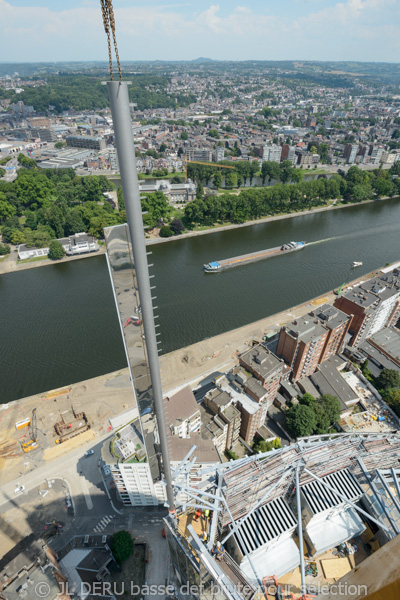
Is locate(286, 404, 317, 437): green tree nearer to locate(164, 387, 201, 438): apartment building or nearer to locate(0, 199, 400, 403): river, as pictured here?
locate(164, 387, 201, 438): apartment building

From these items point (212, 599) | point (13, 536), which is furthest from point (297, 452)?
point (13, 536)

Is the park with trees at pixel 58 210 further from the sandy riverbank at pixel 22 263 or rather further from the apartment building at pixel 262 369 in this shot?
the apartment building at pixel 262 369

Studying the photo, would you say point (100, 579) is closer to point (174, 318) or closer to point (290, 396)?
point (290, 396)

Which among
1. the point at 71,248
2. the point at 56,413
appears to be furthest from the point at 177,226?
the point at 56,413

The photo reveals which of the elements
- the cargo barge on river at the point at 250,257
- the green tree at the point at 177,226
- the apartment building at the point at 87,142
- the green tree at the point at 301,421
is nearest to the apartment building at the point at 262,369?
the green tree at the point at 301,421

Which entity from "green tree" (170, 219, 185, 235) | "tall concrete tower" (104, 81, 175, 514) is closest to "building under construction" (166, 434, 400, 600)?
"tall concrete tower" (104, 81, 175, 514)

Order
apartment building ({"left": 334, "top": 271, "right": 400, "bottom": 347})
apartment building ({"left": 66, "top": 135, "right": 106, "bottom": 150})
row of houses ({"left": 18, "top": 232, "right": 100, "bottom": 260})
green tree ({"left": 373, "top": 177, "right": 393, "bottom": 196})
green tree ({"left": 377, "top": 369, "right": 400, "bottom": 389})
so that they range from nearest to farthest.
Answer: green tree ({"left": 377, "top": 369, "right": 400, "bottom": 389})
apartment building ({"left": 334, "top": 271, "right": 400, "bottom": 347})
row of houses ({"left": 18, "top": 232, "right": 100, "bottom": 260})
green tree ({"left": 373, "top": 177, "right": 393, "bottom": 196})
apartment building ({"left": 66, "top": 135, "right": 106, "bottom": 150})
